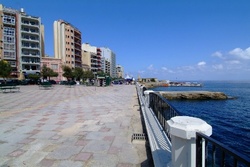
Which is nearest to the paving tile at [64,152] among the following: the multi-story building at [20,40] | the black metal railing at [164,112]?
the black metal railing at [164,112]

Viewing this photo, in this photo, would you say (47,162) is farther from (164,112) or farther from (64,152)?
(164,112)

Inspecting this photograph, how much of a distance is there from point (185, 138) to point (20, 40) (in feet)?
216

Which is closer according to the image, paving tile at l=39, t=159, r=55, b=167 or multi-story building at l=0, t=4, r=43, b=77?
paving tile at l=39, t=159, r=55, b=167

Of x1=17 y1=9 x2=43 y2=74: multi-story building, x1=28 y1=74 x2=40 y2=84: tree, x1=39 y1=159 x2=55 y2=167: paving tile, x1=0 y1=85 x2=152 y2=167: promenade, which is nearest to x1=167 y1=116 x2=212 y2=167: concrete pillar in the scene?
x1=0 y1=85 x2=152 y2=167: promenade

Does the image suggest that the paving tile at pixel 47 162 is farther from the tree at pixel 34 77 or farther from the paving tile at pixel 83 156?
the tree at pixel 34 77

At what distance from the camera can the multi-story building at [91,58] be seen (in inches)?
3824

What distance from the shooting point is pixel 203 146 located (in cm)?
210

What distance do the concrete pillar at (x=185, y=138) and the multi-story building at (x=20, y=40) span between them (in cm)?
6209

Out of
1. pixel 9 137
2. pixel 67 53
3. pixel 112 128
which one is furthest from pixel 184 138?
pixel 67 53

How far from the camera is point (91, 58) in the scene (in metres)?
101

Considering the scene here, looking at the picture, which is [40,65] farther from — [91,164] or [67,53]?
[91,164]

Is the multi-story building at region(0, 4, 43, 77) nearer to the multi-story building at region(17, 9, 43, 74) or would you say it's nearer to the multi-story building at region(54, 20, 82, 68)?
the multi-story building at region(17, 9, 43, 74)

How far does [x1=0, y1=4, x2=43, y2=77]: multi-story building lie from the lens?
5509 centimetres

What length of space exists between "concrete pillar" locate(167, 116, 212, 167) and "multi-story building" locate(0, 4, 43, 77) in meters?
62.1
